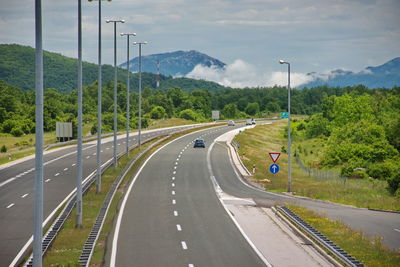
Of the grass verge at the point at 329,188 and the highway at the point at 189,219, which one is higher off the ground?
the highway at the point at 189,219

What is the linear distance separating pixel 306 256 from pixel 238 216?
418 inches

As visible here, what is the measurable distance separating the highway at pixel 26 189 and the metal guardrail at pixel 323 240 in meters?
12.9

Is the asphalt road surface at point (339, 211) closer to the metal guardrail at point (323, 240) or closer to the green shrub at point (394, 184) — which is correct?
the metal guardrail at point (323, 240)

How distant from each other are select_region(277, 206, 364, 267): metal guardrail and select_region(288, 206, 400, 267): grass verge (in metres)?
0.46

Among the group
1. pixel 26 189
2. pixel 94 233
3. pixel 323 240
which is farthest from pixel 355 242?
pixel 26 189

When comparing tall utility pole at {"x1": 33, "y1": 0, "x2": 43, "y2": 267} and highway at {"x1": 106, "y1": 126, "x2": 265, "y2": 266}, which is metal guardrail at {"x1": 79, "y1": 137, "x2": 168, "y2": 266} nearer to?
highway at {"x1": 106, "y1": 126, "x2": 265, "y2": 266}

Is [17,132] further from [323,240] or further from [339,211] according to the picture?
[323,240]

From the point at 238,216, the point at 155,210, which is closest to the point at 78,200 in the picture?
the point at 155,210

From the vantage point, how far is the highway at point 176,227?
24469 millimetres

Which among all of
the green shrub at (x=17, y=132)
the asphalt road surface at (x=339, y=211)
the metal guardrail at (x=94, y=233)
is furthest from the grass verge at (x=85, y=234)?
the green shrub at (x=17, y=132)

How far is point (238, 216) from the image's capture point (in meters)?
35.6

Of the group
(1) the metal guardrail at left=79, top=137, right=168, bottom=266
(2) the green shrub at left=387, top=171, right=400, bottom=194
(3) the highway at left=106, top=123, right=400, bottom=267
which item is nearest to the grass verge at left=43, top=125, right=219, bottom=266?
Answer: (1) the metal guardrail at left=79, top=137, right=168, bottom=266

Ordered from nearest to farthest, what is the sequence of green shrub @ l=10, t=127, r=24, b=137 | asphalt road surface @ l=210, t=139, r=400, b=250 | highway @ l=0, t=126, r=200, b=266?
highway @ l=0, t=126, r=200, b=266, asphalt road surface @ l=210, t=139, r=400, b=250, green shrub @ l=10, t=127, r=24, b=137

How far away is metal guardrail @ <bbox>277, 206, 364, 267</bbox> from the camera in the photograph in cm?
2256
